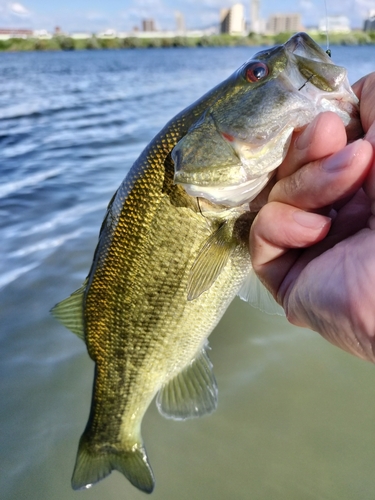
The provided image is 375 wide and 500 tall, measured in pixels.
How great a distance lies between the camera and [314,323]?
1741mm

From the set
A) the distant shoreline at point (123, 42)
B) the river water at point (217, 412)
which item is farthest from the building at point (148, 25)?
the river water at point (217, 412)

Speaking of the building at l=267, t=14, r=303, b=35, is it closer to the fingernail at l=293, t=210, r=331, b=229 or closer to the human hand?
the human hand

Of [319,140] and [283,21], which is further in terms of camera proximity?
[283,21]

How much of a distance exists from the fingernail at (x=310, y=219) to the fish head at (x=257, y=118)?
216 mm

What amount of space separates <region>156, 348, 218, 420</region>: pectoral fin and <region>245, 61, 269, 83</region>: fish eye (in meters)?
1.50

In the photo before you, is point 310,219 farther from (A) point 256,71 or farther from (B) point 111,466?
(B) point 111,466

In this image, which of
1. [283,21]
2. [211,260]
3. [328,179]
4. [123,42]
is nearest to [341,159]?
[328,179]

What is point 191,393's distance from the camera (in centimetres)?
248

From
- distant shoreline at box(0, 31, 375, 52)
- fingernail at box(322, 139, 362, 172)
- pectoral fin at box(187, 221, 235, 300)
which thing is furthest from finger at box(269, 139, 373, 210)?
distant shoreline at box(0, 31, 375, 52)

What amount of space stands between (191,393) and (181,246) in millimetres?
978

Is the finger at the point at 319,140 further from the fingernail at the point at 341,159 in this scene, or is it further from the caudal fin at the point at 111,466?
the caudal fin at the point at 111,466

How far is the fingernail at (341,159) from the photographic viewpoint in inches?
56.1

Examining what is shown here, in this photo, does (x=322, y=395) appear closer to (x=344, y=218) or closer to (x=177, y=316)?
(x=177, y=316)

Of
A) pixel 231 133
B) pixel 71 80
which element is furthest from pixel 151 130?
pixel 71 80
